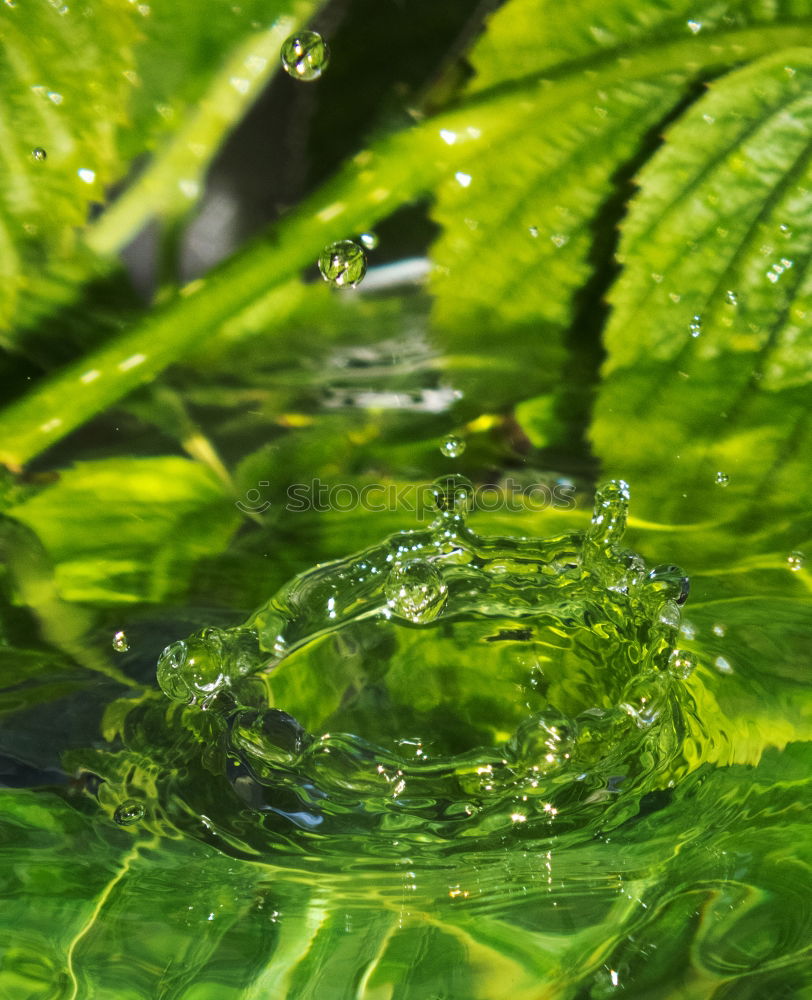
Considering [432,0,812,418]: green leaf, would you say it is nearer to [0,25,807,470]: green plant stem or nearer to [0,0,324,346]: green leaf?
[0,25,807,470]: green plant stem

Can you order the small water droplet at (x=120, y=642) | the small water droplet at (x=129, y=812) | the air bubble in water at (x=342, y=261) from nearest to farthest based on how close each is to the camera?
the small water droplet at (x=129, y=812), the small water droplet at (x=120, y=642), the air bubble in water at (x=342, y=261)

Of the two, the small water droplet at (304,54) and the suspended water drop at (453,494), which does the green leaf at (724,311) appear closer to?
the suspended water drop at (453,494)

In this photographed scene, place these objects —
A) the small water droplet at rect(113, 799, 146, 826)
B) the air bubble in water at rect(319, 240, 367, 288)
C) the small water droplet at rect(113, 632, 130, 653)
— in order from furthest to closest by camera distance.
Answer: the air bubble in water at rect(319, 240, 367, 288) → the small water droplet at rect(113, 632, 130, 653) → the small water droplet at rect(113, 799, 146, 826)

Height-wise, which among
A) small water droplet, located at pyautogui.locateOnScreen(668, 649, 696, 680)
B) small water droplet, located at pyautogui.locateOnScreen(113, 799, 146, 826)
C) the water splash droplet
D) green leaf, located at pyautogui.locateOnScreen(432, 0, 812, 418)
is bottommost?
small water droplet, located at pyautogui.locateOnScreen(113, 799, 146, 826)

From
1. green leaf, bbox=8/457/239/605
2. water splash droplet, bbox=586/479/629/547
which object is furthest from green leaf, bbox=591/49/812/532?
green leaf, bbox=8/457/239/605

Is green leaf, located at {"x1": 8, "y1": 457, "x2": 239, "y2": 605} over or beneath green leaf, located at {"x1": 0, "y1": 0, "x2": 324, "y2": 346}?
beneath

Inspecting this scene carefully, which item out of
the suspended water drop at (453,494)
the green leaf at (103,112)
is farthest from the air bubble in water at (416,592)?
the green leaf at (103,112)
